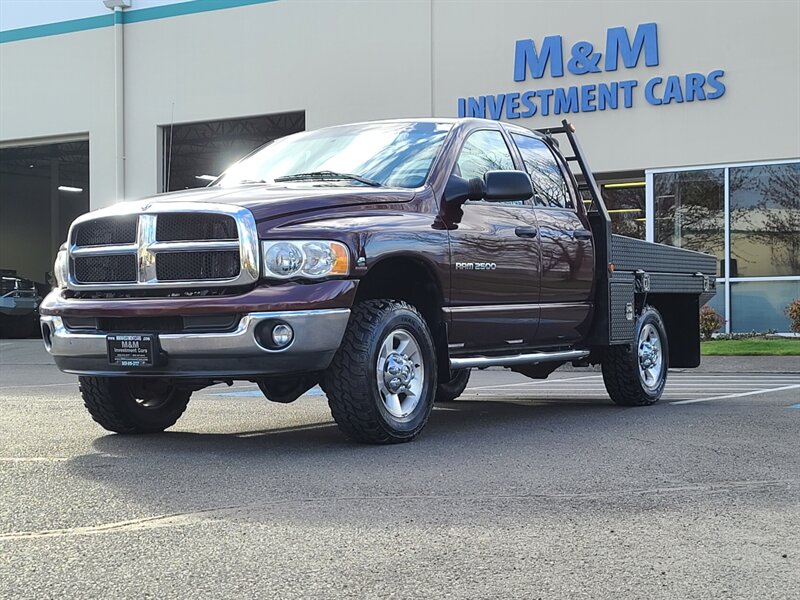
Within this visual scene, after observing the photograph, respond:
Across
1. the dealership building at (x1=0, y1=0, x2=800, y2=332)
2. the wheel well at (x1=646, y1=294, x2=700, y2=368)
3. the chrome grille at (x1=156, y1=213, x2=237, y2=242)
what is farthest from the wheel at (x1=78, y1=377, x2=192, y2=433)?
the dealership building at (x1=0, y1=0, x2=800, y2=332)

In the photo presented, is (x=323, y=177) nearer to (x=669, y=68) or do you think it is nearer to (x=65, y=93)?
(x=669, y=68)

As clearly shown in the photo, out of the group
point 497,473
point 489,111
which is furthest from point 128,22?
point 497,473

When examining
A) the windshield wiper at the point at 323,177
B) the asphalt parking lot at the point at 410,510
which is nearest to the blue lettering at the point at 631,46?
the asphalt parking lot at the point at 410,510

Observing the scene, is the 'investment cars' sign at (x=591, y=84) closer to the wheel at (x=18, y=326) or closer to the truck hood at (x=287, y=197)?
the wheel at (x=18, y=326)

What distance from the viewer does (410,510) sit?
4699 mm

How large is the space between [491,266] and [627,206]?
15.8 m

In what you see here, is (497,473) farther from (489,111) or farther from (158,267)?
(489,111)

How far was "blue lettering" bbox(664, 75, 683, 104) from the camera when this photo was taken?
20.8 metres

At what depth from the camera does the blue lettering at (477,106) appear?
22763mm

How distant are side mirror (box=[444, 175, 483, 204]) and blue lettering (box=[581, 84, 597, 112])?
49.2ft

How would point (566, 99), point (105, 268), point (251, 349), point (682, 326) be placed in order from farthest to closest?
point (566, 99), point (682, 326), point (105, 268), point (251, 349)

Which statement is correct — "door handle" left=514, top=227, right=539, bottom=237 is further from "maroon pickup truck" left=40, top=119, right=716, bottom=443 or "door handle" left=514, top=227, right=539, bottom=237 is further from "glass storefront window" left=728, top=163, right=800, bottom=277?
"glass storefront window" left=728, top=163, right=800, bottom=277

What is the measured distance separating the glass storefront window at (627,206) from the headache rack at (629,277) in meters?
12.0

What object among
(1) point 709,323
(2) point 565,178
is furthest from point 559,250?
(1) point 709,323
